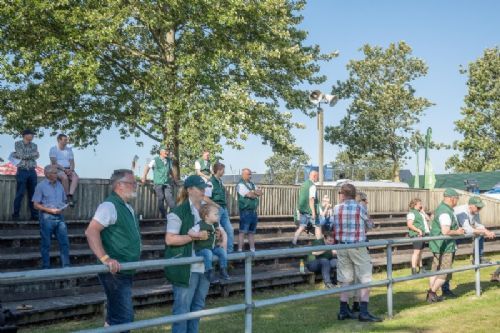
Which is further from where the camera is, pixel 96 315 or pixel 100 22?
pixel 100 22

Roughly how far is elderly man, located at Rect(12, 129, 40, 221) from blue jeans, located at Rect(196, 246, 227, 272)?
7.52m

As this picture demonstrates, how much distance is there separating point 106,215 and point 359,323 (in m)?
4.71

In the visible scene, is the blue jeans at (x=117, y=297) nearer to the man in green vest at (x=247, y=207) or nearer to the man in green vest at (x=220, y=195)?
the man in green vest at (x=220, y=195)

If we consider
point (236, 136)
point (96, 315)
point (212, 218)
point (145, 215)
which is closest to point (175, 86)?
point (236, 136)

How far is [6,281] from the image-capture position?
4.42 meters

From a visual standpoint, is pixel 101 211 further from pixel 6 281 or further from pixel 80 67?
pixel 80 67

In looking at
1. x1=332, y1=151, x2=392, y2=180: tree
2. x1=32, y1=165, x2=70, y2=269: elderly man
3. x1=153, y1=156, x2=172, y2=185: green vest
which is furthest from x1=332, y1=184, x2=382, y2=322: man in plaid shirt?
x1=332, y1=151, x2=392, y2=180: tree

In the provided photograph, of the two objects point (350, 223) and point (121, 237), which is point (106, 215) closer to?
point (121, 237)

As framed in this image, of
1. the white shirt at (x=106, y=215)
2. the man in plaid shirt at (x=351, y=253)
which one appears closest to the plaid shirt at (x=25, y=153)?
the man in plaid shirt at (x=351, y=253)

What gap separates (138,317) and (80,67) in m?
13.4

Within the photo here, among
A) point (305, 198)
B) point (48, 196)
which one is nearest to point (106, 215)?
point (48, 196)

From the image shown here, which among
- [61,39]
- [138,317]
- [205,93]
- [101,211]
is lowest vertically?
[138,317]

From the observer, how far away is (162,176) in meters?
16.3

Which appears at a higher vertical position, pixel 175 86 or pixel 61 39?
pixel 61 39
